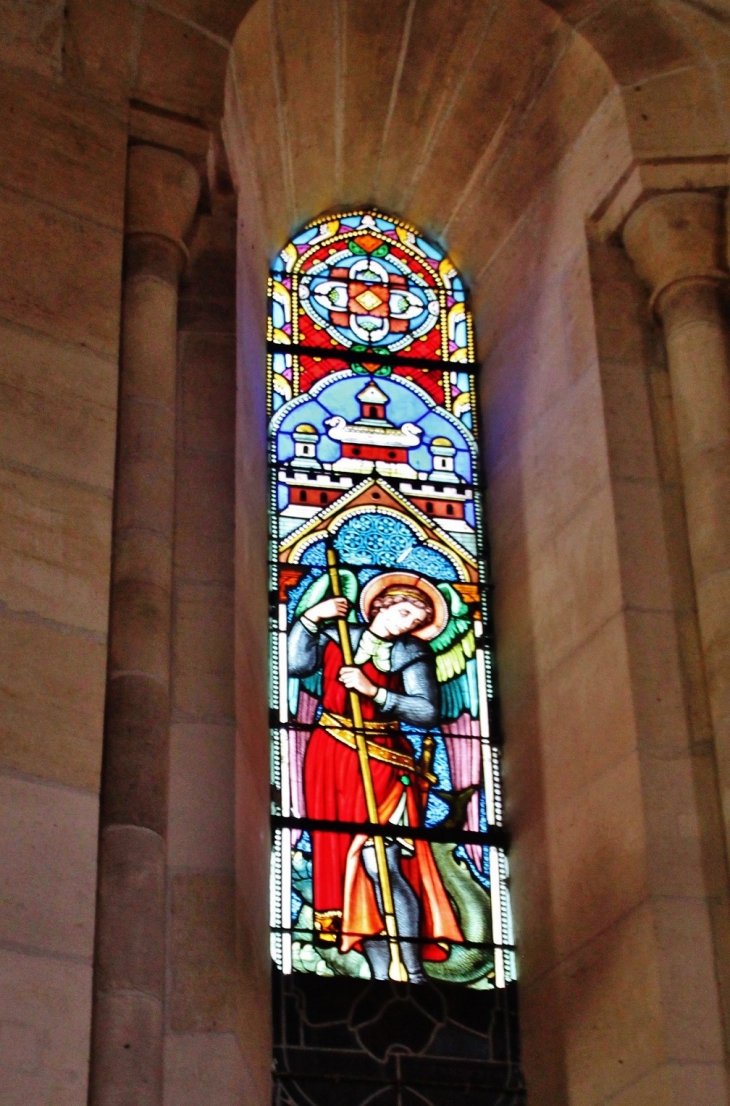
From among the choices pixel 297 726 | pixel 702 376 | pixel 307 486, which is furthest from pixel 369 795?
pixel 702 376

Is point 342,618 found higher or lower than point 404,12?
lower

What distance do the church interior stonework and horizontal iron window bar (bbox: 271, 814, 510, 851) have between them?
113 mm

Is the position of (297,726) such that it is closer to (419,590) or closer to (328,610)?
(328,610)

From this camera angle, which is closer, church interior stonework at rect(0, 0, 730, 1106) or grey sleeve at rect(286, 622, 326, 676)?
church interior stonework at rect(0, 0, 730, 1106)

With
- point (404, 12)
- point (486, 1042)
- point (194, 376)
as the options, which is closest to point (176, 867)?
point (486, 1042)

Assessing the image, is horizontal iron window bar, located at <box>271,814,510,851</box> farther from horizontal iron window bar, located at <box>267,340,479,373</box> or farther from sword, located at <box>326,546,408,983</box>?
horizontal iron window bar, located at <box>267,340,479,373</box>

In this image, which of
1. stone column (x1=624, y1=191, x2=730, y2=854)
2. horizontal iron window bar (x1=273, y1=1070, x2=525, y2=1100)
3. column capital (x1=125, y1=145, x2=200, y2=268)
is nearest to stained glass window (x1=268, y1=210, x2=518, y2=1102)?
horizontal iron window bar (x1=273, y1=1070, x2=525, y2=1100)

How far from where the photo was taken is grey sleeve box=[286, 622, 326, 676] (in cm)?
801

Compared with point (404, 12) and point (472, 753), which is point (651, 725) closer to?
point (472, 753)

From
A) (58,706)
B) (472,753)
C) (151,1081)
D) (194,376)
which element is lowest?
(151,1081)

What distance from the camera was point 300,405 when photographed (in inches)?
342

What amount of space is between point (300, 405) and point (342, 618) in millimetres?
980

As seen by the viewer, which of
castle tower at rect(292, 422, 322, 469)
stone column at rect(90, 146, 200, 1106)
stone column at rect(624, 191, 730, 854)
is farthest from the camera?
castle tower at rect(292, 422, 322, 469)

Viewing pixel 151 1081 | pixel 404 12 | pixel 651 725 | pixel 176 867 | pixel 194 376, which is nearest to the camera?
pixel 151 1081
